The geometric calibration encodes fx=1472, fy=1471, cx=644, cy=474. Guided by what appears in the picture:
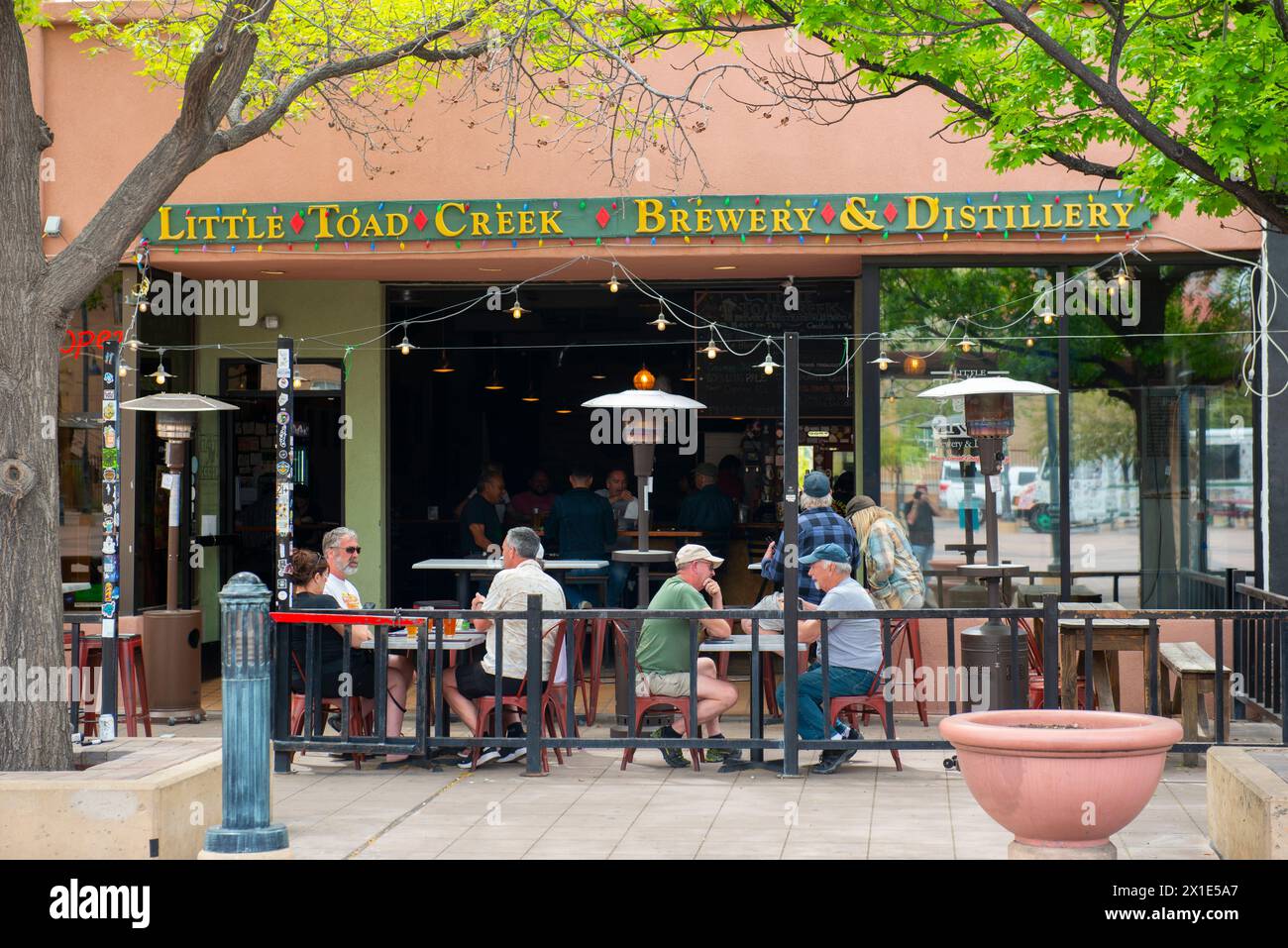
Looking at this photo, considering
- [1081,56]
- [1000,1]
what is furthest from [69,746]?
[1081,56]

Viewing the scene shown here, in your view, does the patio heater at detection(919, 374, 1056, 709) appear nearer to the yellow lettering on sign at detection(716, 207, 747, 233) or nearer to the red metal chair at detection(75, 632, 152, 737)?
the yellow lettering on sign at detection(716, 207, 747, 233)

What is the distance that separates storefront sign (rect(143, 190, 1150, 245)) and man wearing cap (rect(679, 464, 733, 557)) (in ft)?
12.3

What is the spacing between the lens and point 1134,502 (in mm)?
11555

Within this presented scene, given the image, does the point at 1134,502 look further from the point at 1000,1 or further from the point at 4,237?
the point at 4,237

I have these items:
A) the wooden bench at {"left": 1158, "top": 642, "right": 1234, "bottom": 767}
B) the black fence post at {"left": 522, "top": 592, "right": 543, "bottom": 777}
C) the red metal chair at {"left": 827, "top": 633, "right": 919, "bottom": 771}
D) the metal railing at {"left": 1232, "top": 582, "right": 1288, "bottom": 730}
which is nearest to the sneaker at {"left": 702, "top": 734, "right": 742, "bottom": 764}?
the red metal chair at {"left": 827, "top": 633, "right": 919, "bottom": 771}

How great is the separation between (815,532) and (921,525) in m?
1.77

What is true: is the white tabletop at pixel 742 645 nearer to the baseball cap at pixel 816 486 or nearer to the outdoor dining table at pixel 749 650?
the outdoor dining table at pixel 749 650

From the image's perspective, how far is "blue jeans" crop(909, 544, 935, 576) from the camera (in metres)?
11.7

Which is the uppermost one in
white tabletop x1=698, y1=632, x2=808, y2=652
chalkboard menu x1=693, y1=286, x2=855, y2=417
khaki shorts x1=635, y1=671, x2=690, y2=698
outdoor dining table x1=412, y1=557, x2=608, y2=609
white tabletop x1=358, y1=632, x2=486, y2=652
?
chalkboard menu x1=693, y1=286, x2=855, y2=417

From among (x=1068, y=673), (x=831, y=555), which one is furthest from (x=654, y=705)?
(x=1068, y=673)

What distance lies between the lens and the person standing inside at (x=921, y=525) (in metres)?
11.6

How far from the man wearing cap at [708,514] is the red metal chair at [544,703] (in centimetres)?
551

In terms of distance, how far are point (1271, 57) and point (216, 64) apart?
17.0ft

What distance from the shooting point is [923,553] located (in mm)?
11742
